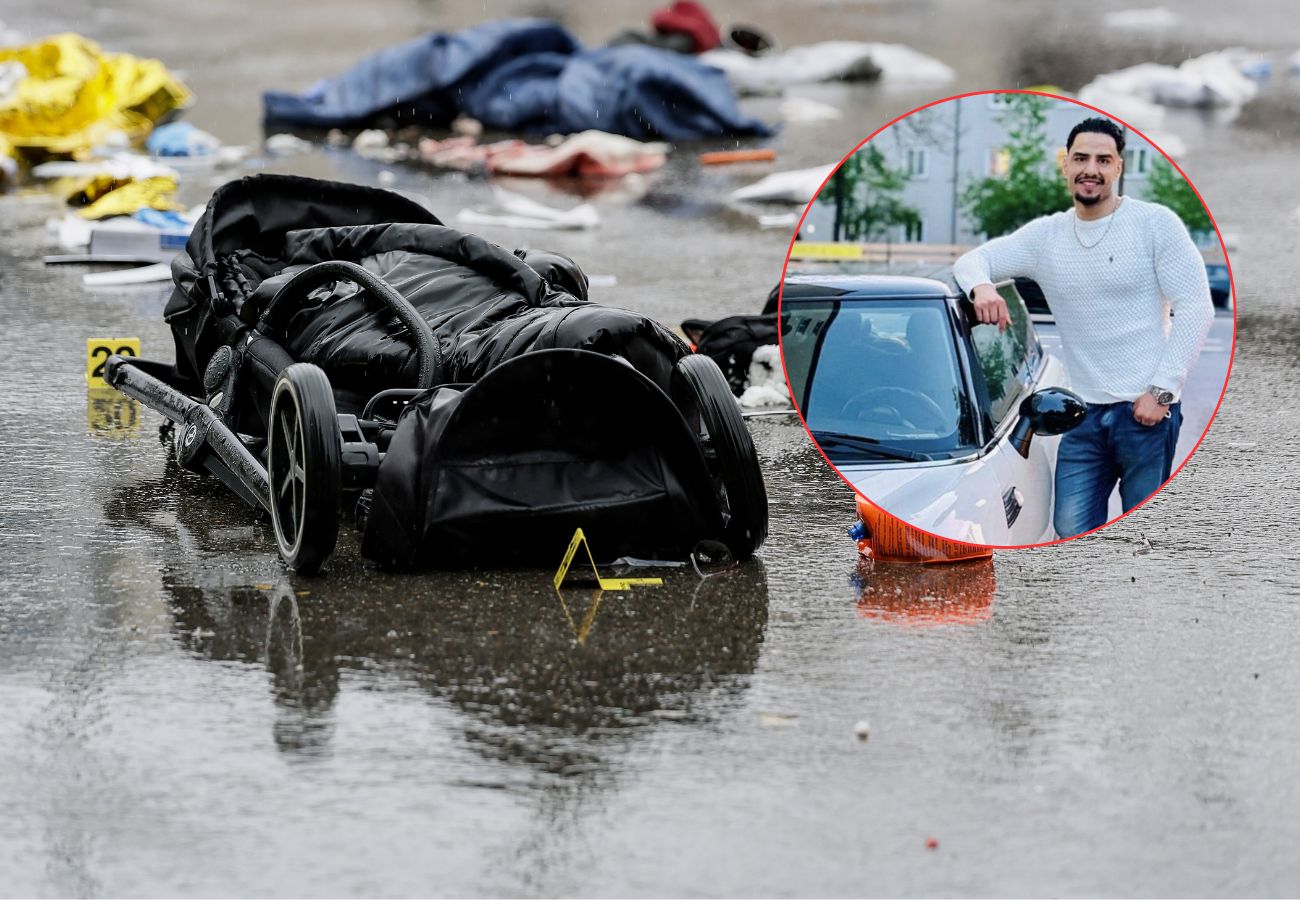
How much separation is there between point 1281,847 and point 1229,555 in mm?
1850

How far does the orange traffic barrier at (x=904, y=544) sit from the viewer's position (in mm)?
5059

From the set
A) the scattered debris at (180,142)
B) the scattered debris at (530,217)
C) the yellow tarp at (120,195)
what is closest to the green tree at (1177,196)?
the scattered debris at (530,217)

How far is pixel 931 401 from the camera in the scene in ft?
15.0

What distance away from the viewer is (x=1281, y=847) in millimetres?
3506

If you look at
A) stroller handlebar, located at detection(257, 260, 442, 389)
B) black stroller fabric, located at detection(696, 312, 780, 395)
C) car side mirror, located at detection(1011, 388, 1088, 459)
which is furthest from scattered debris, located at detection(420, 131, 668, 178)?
car side mirror, located at detection(1011, 388, 1088, 459)

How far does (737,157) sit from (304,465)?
8.35m

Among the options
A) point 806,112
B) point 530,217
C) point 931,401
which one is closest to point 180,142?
point 530,217

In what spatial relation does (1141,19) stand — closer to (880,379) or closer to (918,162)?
(918,162)

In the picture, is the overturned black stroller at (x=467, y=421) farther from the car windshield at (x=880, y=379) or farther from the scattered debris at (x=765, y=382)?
the scattered debris at (x=765, y=382)

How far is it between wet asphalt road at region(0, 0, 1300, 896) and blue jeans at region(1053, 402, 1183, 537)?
0.81 feet

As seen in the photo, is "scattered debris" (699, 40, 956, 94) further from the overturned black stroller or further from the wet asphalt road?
the overturned black stroller

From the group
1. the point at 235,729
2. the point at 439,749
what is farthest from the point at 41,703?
the point at 439,749

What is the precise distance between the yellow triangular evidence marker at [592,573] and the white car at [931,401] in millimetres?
626

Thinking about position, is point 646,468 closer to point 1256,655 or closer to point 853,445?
point 853,445
